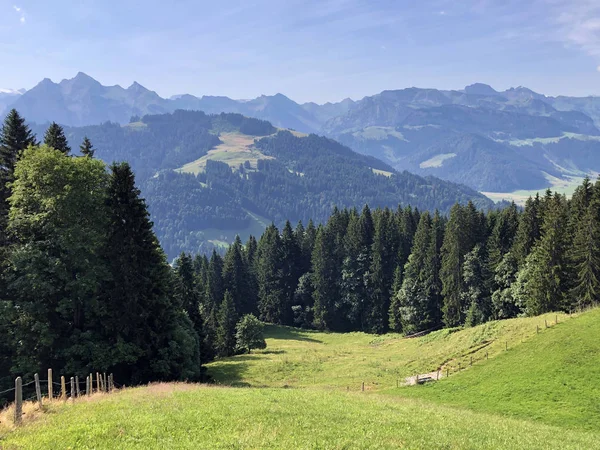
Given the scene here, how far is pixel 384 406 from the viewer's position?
24.6 m

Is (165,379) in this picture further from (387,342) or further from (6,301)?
(387,342)

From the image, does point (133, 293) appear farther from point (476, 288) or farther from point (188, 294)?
point (476, 288)

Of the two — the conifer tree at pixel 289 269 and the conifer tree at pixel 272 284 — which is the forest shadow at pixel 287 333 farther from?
the conifer tree at pixel 289 269

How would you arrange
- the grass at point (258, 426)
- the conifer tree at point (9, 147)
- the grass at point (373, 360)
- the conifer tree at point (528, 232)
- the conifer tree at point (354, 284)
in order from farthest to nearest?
1. the conifer tree at point (354, 284)
2. the conifer tree at point (528, 232)
3. the grass at point (373, 360)
4. the conifer tree at point (9, 147)
5. the grass at point (258, 426)

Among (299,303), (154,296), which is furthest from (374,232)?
(154,296)

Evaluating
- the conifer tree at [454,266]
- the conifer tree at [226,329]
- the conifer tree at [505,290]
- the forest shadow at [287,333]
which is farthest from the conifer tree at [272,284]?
the conifer tree at [505,290]

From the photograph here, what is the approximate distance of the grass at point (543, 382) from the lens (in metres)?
27.6

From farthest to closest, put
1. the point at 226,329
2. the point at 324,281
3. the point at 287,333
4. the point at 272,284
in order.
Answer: the point at 272,284, the point at 324,281, the point at 287,333, the point at 226,329

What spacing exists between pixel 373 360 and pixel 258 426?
3901 centimetres

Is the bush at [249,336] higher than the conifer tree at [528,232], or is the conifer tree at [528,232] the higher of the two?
the conifer tree at [528,232]

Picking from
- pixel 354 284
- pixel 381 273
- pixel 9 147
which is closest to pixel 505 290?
pixel 381 273

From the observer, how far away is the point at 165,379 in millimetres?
38062

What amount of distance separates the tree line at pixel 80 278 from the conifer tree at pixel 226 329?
37149 mm

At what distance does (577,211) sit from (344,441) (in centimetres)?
6184
